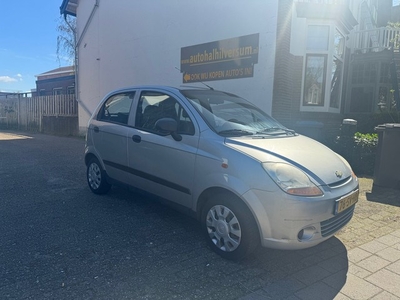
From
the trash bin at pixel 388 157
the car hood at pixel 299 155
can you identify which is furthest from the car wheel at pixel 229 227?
the trash bin at pixel 388 157

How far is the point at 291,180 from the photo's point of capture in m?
2.78

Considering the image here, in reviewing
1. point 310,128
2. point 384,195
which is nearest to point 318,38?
point 310,128

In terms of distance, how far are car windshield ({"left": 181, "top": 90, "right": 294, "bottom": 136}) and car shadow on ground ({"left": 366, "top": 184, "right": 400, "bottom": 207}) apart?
2.39m

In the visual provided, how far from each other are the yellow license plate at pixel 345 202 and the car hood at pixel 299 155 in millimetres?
189

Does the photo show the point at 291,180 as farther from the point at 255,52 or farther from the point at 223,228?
the point at 255,52

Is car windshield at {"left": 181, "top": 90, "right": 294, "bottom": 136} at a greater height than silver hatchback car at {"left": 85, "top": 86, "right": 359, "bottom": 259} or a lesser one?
greater

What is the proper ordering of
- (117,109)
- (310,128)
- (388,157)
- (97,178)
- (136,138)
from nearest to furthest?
(136,138), (117,109), (97,178), (388,157), (310,128)

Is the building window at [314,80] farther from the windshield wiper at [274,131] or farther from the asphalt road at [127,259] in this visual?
the asphalt road at [127,259]

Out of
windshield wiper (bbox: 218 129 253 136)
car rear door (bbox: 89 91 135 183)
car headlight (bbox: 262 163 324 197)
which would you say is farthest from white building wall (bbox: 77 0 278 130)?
car headlight (bbox: 262 163 324 197)

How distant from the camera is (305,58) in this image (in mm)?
9070

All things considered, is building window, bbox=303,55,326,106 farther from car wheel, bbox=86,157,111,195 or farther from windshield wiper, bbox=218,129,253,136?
car wheel, bbox=86,157,111,195

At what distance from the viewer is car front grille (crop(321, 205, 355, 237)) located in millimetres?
2873

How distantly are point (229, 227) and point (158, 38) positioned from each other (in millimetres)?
9423

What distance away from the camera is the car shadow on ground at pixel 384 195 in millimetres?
5082
